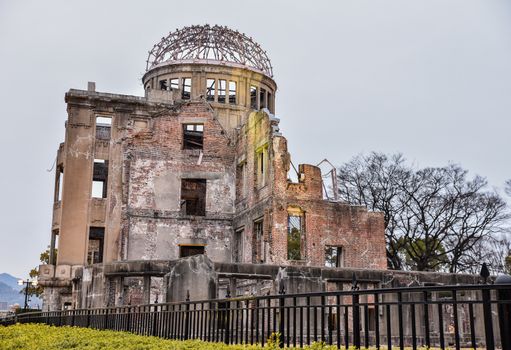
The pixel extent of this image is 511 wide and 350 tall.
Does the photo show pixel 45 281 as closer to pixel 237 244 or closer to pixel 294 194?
pixel 237 244

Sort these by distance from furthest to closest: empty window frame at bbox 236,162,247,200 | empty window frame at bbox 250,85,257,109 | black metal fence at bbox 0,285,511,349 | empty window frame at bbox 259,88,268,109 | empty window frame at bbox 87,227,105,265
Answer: empty window frame at bbox 259,88,268,109
empty window frame at bbox 250,85,257,109
empty window frame at bbox 87,227,105,265
empty window frame at bbox 236,162,247,200
black metal fence at bbox 0,285,511,349

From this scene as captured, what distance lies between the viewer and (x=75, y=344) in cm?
1008

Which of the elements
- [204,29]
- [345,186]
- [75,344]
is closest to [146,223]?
[204,29]

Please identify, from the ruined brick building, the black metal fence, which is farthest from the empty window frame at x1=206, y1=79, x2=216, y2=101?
the black metal fence

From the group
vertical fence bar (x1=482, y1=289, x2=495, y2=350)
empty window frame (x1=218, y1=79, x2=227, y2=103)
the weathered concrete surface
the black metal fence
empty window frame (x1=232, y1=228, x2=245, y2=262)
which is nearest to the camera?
vertical fence bar (x1=482, y1=289, x2=495, y2=350)

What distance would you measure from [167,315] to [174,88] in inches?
1198

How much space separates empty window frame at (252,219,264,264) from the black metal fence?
248 inches

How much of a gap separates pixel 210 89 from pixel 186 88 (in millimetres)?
1642

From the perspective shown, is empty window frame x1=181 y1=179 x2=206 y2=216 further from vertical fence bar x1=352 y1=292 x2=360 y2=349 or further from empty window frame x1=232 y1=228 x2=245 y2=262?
vertical fence bar x1=352 y1=292 x2=360 y2=349

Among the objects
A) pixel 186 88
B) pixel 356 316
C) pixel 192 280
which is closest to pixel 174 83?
pixel 186 88

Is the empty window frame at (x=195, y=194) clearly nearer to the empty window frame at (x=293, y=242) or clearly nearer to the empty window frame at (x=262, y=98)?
the empty window frame at (x=262, y=98)

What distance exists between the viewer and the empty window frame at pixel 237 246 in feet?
102

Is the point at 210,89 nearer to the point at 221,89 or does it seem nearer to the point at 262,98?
the point at 221,89

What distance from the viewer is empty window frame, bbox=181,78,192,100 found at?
39625mm
